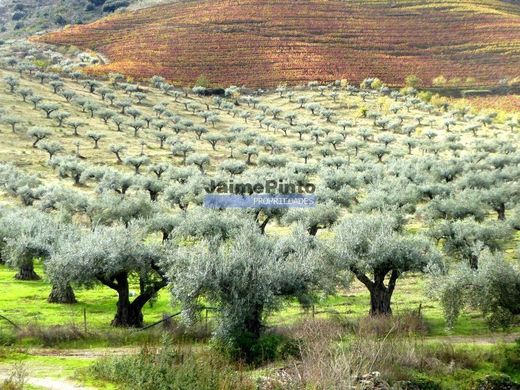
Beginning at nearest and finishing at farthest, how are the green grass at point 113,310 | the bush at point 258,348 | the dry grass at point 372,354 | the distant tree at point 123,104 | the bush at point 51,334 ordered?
the dry grass at point 372,354
the bush at point 258,348
the bush at point 51,334
the green grass at point 113,310
the distant tree at point 123,104

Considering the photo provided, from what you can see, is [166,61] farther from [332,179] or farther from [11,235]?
[11,235]

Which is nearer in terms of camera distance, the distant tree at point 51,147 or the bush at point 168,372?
the bush at point 168,372

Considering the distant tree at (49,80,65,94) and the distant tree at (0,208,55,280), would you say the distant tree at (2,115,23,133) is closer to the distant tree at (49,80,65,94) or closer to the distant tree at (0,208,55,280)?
the distant tree at (49,80,65,94)

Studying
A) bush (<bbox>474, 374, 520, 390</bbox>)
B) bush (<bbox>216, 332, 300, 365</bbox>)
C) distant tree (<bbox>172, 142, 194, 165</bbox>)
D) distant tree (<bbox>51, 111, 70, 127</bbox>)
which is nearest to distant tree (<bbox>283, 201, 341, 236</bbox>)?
bush (<bbox>216, 332, 300, 365</bbox>)

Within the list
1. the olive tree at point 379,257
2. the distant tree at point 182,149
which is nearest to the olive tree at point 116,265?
the olive tree at point 379,257

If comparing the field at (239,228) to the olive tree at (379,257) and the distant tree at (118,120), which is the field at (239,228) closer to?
the olive tree at (379,257)

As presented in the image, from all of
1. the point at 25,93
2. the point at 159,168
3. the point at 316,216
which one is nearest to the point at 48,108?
the point at 25,93

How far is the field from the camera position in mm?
23156

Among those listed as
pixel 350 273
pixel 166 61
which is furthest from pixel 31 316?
pixel 166 61

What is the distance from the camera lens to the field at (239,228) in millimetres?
23156

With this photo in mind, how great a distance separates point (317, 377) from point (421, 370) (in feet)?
28.1

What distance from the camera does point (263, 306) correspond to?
26578 mm

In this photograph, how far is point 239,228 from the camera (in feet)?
148

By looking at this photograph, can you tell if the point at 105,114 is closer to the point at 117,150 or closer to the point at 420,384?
the point at 117,150
